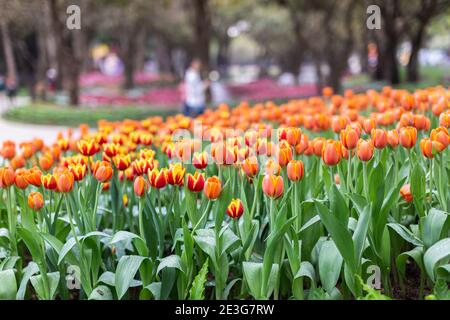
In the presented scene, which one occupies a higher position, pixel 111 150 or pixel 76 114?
pixel 76 114

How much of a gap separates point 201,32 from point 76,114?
4.78m

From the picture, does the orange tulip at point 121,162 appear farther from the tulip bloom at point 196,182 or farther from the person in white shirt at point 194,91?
the person in white shirt at point 194,91

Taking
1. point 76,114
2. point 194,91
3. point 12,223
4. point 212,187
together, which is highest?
point 194,91

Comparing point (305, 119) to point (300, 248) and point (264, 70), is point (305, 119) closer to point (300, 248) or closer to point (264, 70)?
point (300, 248)

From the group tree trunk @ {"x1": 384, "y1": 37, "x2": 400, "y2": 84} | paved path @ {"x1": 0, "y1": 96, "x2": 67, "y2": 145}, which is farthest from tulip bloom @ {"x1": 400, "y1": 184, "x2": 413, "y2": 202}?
tree trunk @ {"x1": 384, "y1": 37, "x2": 400, "y2": 84}

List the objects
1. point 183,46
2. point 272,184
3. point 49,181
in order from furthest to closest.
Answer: point 183,46, point 49,181, point 272,184

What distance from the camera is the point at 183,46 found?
151ft

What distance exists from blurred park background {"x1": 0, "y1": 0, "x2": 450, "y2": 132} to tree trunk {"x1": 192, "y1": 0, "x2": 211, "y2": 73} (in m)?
0.03

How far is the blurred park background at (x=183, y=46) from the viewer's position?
20359mm

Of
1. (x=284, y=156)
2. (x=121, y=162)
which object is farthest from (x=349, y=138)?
(x=121, y=162)

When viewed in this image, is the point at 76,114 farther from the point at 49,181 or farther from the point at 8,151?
the point at 49,181

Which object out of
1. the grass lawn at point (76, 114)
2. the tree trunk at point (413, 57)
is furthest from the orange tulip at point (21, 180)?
the tree trunk at point (413, 57)

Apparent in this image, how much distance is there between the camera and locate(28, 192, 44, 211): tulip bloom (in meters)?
3.07
